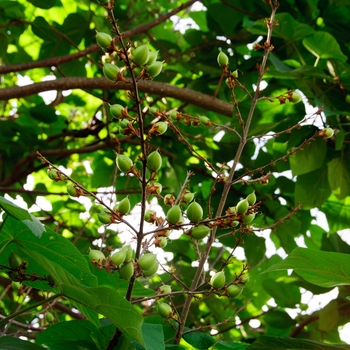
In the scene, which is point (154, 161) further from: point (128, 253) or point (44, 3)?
point (44, 3)

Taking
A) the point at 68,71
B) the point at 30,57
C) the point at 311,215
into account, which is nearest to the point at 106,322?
the point at 311,215

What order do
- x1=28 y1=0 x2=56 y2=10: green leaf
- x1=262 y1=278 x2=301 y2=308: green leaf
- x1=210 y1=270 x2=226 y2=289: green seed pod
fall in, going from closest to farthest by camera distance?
x1=210 y1=270 x2=226 y2=289: green seed pod < x1=262 y1=278 x2=301 y2=308: green leaf < x1=28 y1=0 x2=56 y2=10: green leaf

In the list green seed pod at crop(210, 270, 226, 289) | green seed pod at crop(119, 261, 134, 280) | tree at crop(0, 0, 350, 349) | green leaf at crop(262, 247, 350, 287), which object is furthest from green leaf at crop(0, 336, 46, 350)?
green leaf at crop(262, 247, 350, 287)

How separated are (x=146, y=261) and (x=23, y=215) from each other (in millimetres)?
183

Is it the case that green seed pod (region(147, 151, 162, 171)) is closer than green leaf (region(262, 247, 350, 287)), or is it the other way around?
green seed pod (region(147, 151, 162, 171))

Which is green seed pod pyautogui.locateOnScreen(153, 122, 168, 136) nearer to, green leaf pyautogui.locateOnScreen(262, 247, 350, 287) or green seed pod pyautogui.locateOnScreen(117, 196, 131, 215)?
green seed pod pyautogui.locateOnScreen(117, 196, 131, 215)

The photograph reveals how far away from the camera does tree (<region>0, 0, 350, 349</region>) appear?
34.7 inches

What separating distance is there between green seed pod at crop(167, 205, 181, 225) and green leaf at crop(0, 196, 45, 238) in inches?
7.5

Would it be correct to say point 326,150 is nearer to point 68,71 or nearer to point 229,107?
point 229,107

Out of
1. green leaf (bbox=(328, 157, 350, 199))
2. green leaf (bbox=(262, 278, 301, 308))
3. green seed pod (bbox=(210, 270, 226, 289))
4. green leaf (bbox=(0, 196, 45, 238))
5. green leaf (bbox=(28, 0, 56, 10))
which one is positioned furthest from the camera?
green leaf (bbox=(28, 0, 56, 10))

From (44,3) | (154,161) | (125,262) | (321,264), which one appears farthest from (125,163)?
(44,3)

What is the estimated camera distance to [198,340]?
108 cm

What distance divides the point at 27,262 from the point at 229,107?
1166mm

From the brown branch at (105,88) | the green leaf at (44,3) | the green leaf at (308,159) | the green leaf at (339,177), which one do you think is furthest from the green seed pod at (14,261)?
the green leaf at (44,3)
